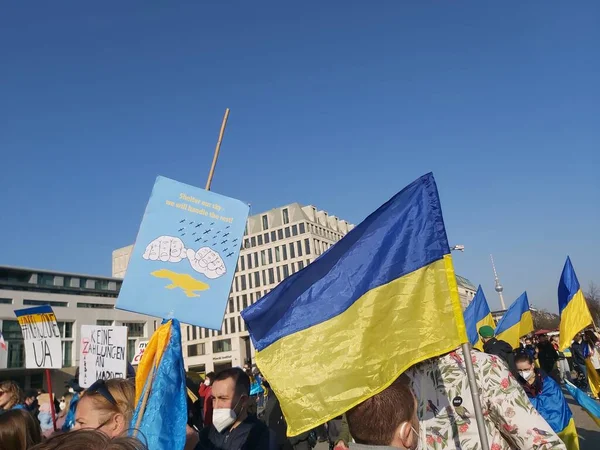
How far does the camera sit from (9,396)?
559cm

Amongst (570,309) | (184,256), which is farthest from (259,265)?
(184,256)

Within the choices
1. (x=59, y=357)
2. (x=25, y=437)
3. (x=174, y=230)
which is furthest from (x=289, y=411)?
(x=59, y=357)

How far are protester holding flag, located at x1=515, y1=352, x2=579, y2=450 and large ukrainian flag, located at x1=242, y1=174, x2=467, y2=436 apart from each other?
4.12 m

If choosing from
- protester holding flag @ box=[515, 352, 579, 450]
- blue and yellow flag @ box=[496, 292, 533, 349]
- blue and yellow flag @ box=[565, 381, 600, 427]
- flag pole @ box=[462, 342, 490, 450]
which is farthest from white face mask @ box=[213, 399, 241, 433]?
blue and yellow flag @ box=[496, 292, 533, 349]

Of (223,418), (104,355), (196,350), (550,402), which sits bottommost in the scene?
(550,402)

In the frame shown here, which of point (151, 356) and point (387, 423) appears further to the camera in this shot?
point (151, 356)

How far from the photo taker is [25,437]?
9.20ft

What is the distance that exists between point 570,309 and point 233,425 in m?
7.63

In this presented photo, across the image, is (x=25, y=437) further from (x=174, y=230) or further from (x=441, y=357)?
(x=441, y=357)

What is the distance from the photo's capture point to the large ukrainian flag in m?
2.94

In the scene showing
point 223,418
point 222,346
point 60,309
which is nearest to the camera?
point 223,418

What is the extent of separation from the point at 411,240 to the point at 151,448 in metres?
2.11

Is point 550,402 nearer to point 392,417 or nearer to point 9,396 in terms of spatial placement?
point 392,417

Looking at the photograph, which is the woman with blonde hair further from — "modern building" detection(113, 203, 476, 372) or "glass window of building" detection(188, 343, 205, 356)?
"glass window of building" detection(188, 343, 205, 356)
